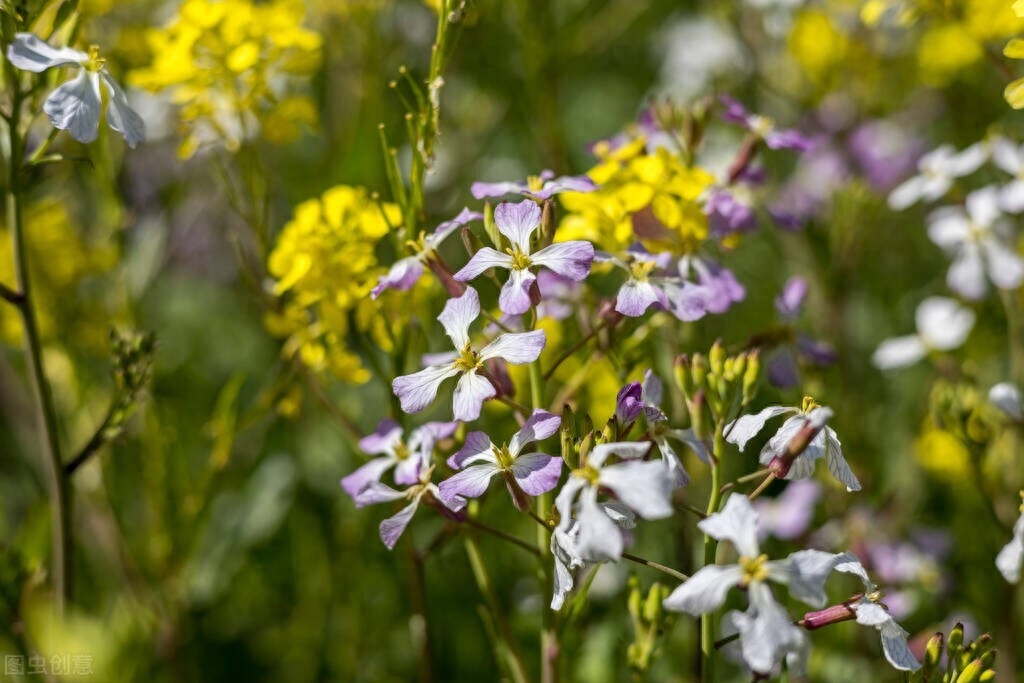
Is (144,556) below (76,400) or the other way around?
below

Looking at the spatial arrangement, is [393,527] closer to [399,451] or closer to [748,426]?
[399,451]

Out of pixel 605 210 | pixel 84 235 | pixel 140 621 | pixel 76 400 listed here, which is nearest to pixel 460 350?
pixel 605 210

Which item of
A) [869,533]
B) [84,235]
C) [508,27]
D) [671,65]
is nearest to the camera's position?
[869,533]

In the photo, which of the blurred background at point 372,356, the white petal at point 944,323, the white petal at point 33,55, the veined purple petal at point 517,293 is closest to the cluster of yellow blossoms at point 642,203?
the blurred background at point 372,356

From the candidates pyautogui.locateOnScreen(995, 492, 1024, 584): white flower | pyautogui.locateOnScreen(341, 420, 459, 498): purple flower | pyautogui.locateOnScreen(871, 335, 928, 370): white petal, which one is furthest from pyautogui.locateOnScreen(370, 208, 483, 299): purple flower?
pyautogui.locateOnScreen(871, 335, 928, 370): white petal

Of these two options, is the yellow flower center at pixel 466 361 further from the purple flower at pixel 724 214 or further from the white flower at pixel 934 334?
the white flower at pixel 934 334

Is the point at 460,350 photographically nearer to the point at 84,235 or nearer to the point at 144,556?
the point at 144,556

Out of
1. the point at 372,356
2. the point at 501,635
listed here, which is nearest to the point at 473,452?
the point at 501,635
